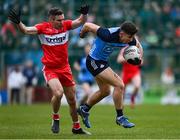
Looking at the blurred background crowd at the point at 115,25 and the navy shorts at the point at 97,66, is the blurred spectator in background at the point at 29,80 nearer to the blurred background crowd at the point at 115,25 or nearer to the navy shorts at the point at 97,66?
the blurred background crowd at the point at 115,25

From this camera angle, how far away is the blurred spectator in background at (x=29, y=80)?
111 ft

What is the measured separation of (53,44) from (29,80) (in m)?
20.9

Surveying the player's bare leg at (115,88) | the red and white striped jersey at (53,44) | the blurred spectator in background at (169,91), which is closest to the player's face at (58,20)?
the red and white striped jersey at (53,44)

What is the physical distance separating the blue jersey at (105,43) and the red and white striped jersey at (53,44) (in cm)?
77

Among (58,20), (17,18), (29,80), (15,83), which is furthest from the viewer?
(15,83)

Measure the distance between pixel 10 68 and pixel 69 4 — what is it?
14.9 ft

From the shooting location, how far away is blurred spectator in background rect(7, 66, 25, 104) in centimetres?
3428

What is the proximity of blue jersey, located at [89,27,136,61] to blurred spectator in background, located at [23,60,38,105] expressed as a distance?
19665 mm

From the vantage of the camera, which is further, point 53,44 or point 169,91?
point 169,91

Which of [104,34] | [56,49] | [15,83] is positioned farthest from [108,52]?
[15,83]

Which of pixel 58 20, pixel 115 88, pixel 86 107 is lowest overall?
pixel 86 107

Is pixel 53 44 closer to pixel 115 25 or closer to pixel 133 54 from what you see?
pixel 133 54

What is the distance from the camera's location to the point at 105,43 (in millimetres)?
13898

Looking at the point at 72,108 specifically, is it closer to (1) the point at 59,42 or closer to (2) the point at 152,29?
(1) the point at 59,42
